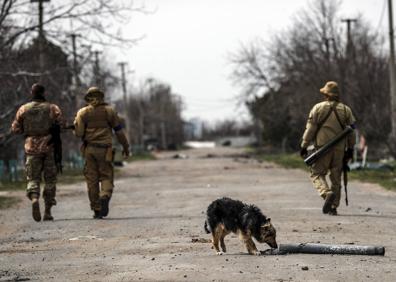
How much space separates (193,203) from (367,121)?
53.7ft

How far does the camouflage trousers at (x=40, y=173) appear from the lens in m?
14.8

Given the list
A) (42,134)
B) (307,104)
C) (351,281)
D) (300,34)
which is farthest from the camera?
(300,34)

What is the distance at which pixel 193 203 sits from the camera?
57.5 feet

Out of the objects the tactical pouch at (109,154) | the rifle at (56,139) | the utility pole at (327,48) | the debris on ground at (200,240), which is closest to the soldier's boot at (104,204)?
the tactical pouch at (109,154)

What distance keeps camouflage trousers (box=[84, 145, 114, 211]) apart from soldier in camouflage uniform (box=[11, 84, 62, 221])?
1.86 ft

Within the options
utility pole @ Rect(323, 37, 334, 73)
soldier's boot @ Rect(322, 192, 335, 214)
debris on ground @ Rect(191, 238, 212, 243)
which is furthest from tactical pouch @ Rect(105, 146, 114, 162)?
utility pole @ Rect(323, 37, 334, 73)

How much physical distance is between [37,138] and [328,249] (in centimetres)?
647

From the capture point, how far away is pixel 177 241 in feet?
36.4

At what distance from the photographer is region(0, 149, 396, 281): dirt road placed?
855cm

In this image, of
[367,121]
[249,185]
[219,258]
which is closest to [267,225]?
[219,258]

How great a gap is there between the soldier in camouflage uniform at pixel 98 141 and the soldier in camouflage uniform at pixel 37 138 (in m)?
0.45

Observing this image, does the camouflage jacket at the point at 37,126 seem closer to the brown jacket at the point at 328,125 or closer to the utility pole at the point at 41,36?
the brown jacket at the point at 328,125

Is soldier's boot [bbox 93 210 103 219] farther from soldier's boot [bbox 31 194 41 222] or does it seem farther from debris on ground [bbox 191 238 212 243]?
debris on ground [bbox 191 238 212 243]

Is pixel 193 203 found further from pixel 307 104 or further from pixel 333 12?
pixel 333 12
